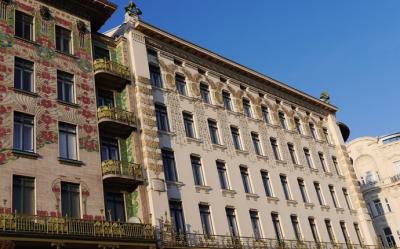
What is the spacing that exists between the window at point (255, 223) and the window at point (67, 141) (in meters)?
13.8

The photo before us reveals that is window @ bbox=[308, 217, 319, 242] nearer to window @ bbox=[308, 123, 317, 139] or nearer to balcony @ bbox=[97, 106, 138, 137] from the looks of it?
window @ bbox=[308, 123, 317, 139]

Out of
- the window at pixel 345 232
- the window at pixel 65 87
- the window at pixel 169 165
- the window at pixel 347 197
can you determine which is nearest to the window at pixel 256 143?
the window at pixel 169 165

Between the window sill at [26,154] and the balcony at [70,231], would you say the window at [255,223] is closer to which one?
the balcony at [70,231]

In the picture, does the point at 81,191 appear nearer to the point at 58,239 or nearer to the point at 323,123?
the point at 58,239

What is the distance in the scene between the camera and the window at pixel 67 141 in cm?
2454

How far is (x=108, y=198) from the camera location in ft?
84.0

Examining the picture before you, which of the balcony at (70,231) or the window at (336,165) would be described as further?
the window at (336,165)

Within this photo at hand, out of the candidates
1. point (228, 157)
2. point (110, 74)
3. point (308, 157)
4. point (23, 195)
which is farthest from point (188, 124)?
point (308, 157)

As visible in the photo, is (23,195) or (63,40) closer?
(23,195)

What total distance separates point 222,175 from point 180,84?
750 centimetres

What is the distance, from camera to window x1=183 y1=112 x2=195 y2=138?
107 ft

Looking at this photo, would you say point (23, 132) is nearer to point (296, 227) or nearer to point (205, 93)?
point (205, 93)

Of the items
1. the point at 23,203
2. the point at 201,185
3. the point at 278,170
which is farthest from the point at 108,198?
the point at 278,170

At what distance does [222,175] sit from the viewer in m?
32.9
